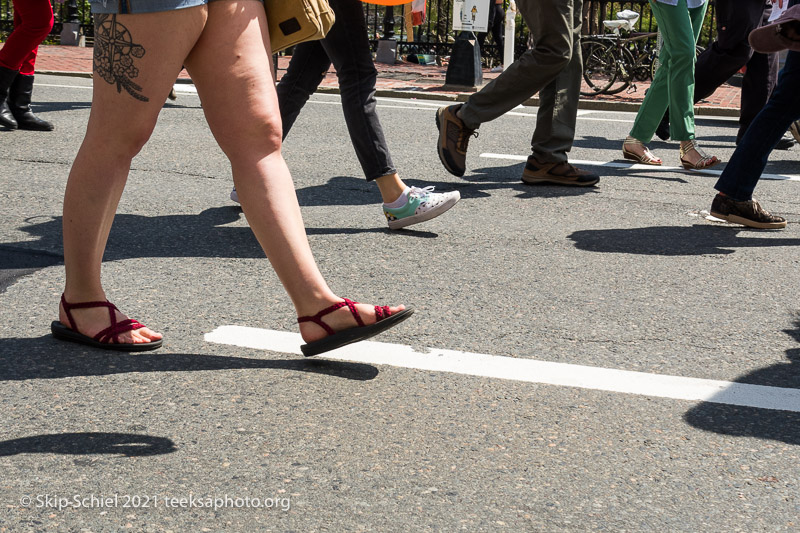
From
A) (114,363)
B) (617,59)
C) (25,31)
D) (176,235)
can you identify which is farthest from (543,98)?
(617,59)

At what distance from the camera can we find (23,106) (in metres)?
7.48

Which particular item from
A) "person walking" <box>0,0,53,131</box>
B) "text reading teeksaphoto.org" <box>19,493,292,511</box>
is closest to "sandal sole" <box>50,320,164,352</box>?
"text reading teeksaphoto.org" <box>19,493,292,511</box>

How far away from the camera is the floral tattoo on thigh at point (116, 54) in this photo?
273 cm

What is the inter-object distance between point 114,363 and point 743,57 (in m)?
5.72

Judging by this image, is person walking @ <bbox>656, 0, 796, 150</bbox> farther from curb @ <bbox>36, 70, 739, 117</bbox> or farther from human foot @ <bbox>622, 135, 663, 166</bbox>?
curb @ <bbox>36, 70, 739, 117</bbox>

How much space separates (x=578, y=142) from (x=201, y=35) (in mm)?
5953

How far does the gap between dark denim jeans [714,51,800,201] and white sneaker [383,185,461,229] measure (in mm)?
1417

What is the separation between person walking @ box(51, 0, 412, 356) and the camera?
272cm

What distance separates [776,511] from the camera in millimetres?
2201

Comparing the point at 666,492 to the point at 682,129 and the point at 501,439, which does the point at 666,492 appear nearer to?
the point at 501,439

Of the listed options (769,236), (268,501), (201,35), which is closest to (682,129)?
(769,236)

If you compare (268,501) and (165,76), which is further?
(165,76)

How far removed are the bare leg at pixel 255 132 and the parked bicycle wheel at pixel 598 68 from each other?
1094 cm

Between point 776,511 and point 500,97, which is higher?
point 500,97
